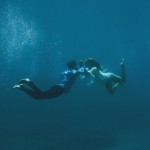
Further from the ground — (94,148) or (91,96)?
(91,96)

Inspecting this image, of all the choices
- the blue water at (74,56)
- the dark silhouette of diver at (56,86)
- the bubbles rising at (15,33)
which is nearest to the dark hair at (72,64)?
the dark silhouette of diver at (56,86)

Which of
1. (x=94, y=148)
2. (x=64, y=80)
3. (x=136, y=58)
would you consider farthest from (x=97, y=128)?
(x=64, y=80)

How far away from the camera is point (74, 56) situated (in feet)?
129

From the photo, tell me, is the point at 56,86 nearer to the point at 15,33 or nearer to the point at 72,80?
the point at 72,80

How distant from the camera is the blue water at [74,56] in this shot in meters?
30.6

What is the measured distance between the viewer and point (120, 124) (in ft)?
111

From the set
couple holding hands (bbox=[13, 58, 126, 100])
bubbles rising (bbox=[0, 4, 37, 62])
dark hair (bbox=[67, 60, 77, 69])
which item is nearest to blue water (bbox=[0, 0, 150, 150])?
bubbles rising (bbox=[0, 4, 37, 62])

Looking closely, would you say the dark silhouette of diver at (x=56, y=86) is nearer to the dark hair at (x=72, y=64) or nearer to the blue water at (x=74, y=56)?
the dark hair at (x=72, y=64)

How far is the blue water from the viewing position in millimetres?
30609

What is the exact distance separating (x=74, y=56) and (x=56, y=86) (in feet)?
98.1

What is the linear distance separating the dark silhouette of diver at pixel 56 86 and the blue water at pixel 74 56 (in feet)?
59.6

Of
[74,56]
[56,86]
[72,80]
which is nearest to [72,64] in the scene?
[72,80]

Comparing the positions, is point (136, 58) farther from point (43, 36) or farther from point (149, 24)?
point (43, 36)

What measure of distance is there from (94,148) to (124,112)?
1208 cm
